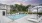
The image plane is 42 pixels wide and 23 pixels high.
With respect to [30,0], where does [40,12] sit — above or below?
below

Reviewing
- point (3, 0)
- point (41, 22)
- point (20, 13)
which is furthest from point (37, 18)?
point (3, 0)

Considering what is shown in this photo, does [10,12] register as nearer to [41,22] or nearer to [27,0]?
[27,0]

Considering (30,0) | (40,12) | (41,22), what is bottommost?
(41,22)

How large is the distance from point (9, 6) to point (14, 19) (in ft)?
0.49

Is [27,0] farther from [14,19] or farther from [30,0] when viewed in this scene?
[14,19]

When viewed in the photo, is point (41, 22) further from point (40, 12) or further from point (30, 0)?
point (30, 0)

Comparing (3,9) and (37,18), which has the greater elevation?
(3,9)

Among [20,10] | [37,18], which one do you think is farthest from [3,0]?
[37,18]

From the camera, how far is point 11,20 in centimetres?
64

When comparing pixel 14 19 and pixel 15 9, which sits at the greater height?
pixel 15 9

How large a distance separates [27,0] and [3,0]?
259 millimetres

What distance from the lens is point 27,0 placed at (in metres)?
0.66

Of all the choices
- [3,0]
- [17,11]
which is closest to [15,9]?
[17,11]

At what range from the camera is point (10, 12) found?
646 millimetres
